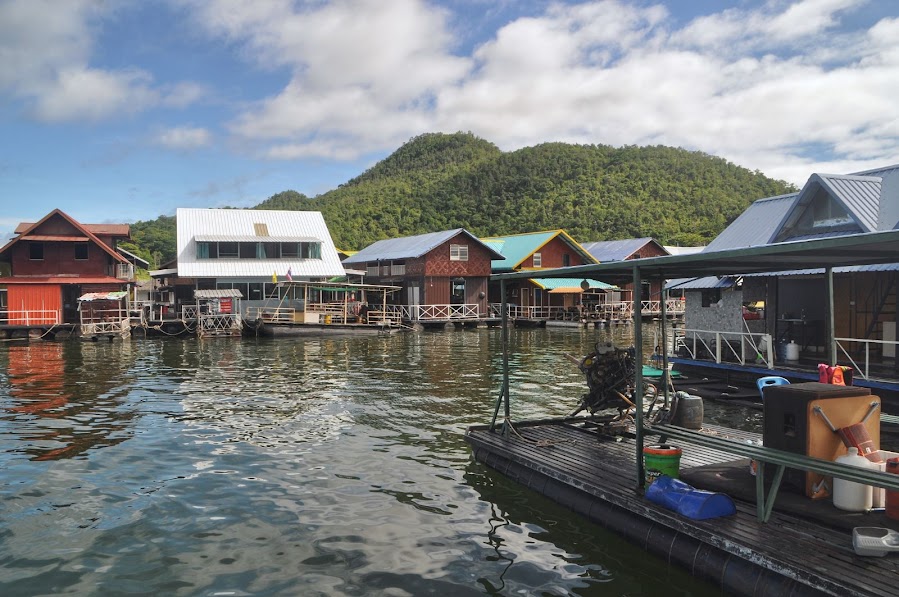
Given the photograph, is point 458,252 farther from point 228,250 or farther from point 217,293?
point 217,293

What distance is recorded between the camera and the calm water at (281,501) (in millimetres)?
7438

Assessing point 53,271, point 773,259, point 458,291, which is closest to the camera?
point 773,259

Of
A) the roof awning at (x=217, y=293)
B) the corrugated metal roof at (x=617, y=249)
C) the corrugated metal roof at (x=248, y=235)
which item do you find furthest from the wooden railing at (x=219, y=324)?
the corrugated metal roof at (x=617, y=249)

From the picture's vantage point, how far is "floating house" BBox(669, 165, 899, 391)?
59.4ft

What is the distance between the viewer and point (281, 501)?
9.86 m

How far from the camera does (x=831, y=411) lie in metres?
6.89

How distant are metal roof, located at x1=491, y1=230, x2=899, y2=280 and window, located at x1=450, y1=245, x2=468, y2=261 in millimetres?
38032

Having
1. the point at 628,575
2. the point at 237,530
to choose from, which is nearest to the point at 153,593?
the point at 237,530

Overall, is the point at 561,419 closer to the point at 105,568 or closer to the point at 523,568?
the point at 523,568

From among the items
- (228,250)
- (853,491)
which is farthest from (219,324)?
(853,491)

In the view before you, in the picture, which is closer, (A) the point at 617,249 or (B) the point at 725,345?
(B) the point at 725,345

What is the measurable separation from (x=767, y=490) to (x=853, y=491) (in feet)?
3.09

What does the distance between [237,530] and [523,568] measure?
3857 millimetres

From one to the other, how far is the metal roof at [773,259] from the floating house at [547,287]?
38.2 meters
